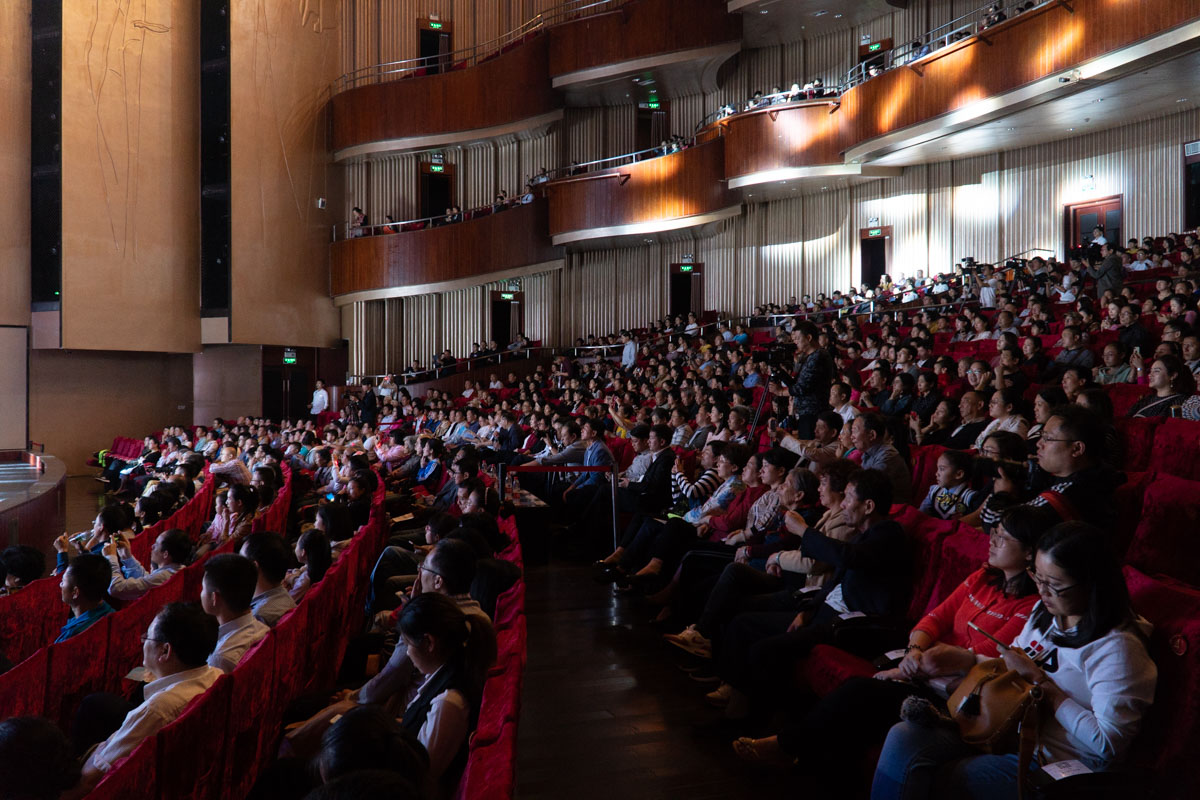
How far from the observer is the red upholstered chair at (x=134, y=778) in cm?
136

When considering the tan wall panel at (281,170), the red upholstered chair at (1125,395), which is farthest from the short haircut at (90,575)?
the tan wall panel at (281,170)

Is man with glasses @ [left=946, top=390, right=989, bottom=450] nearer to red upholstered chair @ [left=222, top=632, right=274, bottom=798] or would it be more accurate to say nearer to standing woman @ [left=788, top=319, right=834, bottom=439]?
standing woman @ [left=788, top=319, right=834, bottom=439]

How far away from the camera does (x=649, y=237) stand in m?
14.9

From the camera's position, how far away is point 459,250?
15.2 metres

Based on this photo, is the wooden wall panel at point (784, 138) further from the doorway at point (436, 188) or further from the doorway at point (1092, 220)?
the doorway at point (436, 188)

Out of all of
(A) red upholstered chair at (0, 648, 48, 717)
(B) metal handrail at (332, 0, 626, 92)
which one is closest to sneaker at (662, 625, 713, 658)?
(A) red upholstered chair at (0, 648, 48, 717)

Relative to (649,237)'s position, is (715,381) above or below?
below

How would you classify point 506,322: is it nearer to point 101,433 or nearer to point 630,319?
point 630,319

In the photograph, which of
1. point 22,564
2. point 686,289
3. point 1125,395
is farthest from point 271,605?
point 686,289

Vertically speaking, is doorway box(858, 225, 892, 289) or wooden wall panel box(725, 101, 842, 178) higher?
wooden wall panel box(725, 101, 842, 178)

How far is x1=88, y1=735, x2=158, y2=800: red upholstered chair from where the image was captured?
1357 millimetres

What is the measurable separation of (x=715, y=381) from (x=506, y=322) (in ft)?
30.8

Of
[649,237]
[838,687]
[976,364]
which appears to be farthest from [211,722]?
[649,237]

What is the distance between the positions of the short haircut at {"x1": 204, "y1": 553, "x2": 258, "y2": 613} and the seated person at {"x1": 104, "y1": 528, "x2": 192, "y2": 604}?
3.52ft
